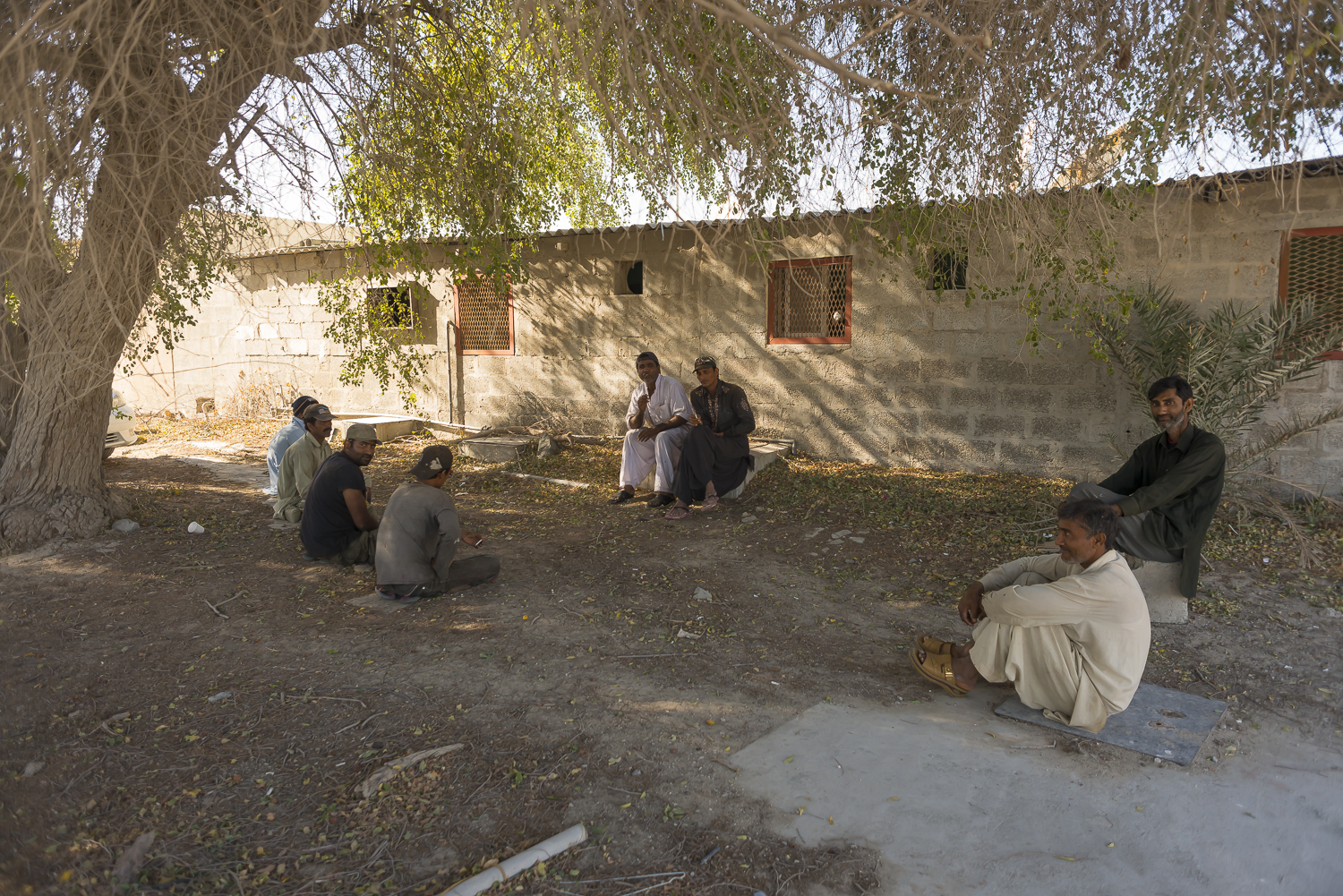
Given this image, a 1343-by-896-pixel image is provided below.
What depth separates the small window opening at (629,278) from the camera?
1014 cm

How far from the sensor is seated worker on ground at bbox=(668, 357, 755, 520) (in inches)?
280

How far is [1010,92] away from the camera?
14.2 feet

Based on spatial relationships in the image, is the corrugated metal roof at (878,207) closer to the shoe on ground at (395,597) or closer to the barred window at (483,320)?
the barred window at (483,320)

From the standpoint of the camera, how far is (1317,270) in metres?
6.48

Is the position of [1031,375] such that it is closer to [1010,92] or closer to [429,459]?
[1010,92]

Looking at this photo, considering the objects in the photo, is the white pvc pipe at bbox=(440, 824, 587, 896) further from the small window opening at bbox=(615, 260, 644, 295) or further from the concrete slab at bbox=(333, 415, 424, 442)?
the concrete slab at bbox=(333, 415, 424, 442)

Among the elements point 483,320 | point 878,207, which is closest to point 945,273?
point 878,207

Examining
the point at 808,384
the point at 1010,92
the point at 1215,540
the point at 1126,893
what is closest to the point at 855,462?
the point at 808,384

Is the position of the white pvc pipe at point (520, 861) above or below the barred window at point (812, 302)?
below

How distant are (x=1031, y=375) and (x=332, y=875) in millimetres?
7171

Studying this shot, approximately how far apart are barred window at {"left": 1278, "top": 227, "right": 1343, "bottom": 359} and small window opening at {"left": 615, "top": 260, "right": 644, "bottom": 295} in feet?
21.0

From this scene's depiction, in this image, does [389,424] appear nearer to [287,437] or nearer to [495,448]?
[495,448]

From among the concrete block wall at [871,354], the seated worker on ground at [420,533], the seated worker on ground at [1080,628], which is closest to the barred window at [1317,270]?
the concrete block wall at [871,354]

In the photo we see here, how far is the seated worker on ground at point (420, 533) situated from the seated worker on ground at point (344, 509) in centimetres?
52
